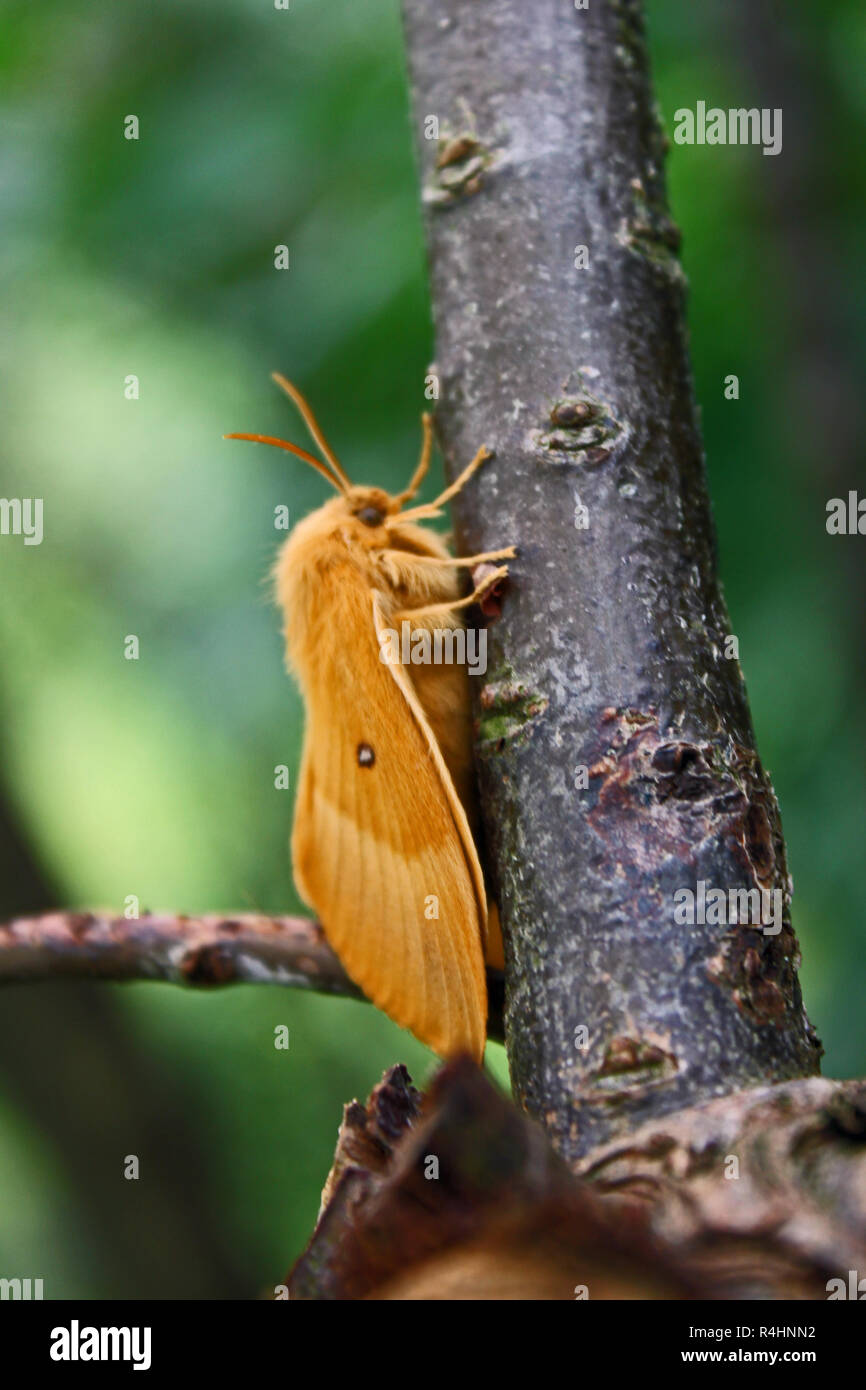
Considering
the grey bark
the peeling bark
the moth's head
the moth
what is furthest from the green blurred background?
the peeling bark

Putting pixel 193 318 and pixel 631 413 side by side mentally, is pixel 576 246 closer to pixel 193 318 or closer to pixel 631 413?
pixel 631 413

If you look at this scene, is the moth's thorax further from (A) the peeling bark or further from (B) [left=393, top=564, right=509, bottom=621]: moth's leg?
(A) the peeling bark

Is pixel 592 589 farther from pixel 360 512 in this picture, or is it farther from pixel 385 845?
pixel 360 512

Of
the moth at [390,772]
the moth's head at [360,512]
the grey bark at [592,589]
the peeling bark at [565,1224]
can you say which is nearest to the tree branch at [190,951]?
the moth at [390,772]

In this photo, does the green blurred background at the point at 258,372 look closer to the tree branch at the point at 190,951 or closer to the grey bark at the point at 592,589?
the tree branch at the point at 190,951

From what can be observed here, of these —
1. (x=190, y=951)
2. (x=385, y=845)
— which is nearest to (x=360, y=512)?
(x=385, y=845)
